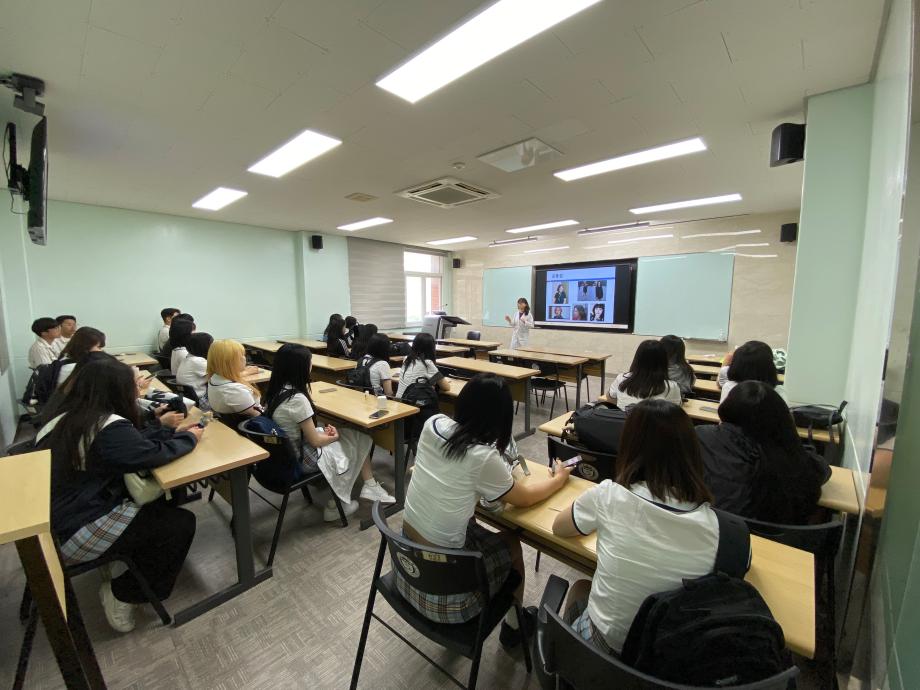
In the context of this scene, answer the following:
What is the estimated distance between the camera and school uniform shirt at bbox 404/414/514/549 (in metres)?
1.32

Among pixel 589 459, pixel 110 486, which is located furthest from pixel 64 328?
pixel 589 459

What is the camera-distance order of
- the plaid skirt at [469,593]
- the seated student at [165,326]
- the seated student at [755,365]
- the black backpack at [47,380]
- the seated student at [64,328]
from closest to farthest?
the plaid skirt at [469,593]
the seated student at [755,365]
the black backpack at [47,380]
the seated student at [64,328]
the seated student at [165,326]

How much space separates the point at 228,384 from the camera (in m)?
2.39

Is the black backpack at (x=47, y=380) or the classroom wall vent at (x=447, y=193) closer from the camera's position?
the black backpack at (x=47, y=380)

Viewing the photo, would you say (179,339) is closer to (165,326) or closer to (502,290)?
(165,326)

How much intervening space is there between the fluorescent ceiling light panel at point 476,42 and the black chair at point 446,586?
2.14 m

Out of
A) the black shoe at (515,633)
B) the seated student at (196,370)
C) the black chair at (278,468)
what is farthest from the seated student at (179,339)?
the black shoe at (515,633)

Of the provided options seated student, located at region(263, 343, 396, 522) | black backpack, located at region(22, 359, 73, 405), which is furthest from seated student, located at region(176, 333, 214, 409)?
seated student, located at region(263, 343, 396, 522)

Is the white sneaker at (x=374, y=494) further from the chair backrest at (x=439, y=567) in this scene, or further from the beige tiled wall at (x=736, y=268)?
the beige tiled wall at (x=736, y=268)

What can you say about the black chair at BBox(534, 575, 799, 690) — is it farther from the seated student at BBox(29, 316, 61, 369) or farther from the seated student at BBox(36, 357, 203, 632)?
the seated student at BBox(29, 316, 61, 369)

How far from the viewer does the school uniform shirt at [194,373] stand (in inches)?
129

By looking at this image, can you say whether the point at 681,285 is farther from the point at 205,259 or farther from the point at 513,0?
the point at 205,259

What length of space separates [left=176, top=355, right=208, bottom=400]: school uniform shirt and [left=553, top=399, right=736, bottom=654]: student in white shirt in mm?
3452

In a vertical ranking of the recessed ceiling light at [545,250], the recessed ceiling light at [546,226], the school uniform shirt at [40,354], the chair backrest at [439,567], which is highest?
the recessed ceiling light at [546,226]
